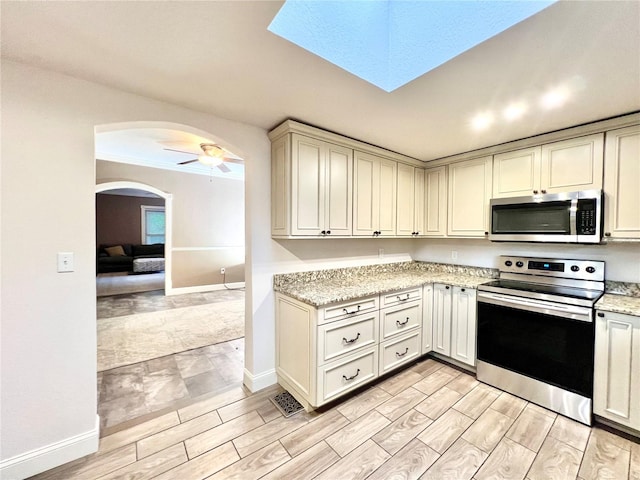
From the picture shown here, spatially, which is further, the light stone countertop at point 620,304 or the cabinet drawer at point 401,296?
the cabinet drawer at point 401,296

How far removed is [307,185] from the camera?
232 centimetres

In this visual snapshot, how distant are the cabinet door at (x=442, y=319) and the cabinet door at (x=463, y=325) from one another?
0.04 metres

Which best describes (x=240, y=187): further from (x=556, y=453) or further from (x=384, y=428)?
(x=556, y=453)

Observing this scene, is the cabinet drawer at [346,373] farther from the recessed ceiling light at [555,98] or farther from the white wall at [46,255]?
the recessed ceiling light at [555,98]

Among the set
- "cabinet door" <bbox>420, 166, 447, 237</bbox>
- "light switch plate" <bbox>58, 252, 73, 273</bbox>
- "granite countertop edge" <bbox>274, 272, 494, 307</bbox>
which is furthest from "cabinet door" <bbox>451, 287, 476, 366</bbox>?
"light switch plate" <bbox>58, 252, 73, 273</bbox>

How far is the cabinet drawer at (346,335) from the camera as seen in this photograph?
2.02 m

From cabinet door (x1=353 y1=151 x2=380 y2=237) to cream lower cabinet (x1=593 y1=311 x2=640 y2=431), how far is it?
1.88 metres

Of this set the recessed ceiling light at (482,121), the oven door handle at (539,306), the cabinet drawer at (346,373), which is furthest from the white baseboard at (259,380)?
the recessed ceiling light at (482,121)

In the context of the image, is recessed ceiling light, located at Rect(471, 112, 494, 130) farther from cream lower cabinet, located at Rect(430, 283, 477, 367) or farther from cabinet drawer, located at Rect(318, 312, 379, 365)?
cabinet drawer, located at Rect(318, 312, 379, 365)

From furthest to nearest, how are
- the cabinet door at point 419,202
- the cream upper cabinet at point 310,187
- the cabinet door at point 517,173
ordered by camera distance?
the cabinet door at point 419,202
the cabinet door at point 517,173
the cream upper cabinet at point 310,187

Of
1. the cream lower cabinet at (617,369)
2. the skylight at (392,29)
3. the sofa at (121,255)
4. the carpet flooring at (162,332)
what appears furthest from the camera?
the sofa at (121,255)

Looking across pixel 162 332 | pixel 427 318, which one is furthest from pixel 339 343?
pixel 162 332

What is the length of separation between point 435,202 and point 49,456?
3.94m

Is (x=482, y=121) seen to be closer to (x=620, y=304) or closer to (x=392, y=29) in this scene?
(x=392, y=29)
